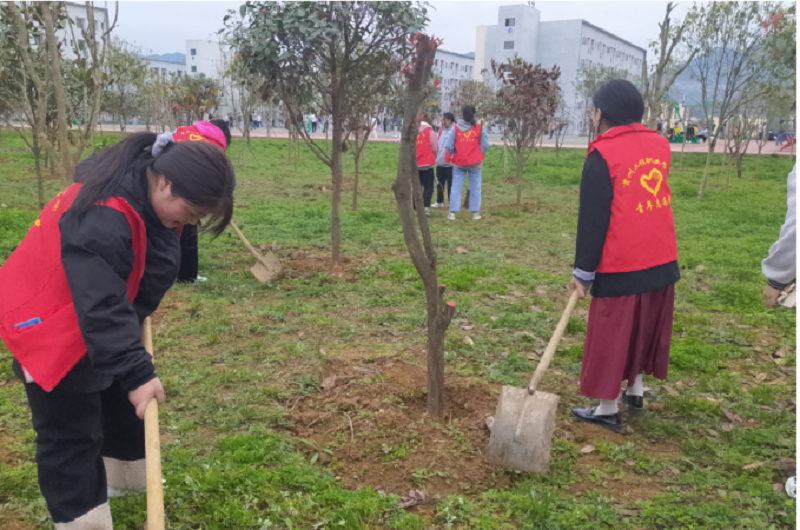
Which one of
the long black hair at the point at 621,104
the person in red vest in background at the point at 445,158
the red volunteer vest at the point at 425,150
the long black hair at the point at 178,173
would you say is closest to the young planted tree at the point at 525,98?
the person in red vest in background at the point at 445,158

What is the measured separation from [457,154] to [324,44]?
13.9 ft

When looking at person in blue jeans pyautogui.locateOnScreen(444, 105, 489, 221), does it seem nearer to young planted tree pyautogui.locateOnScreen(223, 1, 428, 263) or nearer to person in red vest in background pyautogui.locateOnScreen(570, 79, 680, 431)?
young planted tree pyautogui.locateOnScreen(223, 1, 428, 263)

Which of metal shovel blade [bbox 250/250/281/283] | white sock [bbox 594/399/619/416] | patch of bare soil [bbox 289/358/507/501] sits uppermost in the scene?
metal shovel blade [bbox 250/250/281/283]

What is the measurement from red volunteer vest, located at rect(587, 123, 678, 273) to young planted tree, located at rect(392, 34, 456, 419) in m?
0.89

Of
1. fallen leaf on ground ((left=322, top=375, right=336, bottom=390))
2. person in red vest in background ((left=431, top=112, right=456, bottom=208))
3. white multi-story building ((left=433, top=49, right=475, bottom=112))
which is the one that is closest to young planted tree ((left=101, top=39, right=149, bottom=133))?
person in red vest in background ((left=431, top=112, right=456, bottom=208))

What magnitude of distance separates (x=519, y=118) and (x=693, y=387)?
8.48 meters

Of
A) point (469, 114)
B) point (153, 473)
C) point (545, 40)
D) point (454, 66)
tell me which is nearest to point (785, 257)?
point (153, 473)

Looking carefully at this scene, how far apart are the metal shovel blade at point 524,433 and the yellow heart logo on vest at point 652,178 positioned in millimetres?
1186

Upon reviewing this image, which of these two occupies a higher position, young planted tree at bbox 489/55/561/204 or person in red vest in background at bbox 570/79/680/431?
young planted tree at bbox 489/55/561/204

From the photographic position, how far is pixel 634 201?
3.30 metres

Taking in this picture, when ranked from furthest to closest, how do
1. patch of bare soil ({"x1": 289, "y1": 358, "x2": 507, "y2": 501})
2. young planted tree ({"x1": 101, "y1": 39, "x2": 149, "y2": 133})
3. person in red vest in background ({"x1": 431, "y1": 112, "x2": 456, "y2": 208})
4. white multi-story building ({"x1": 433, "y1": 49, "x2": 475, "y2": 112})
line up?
white multi-story building ({"x1": 433, "y1": 49, "x2": 475, "y2": 112}), young planted tree ({"x1": 101, "y1": 39, "x2": 149, "y2": 133}), person in red vest in background ({"x1": 431, "y1": 112, "x2": 456, "y2": 208}), patch of bare soil ({"x1": 289, "y1": 358, "x2": 507, "y2": 501})

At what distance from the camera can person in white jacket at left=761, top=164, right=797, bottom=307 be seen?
2.50m

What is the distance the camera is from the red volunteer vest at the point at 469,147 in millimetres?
10250

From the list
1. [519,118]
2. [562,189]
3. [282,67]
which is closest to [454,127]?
[519,118]
